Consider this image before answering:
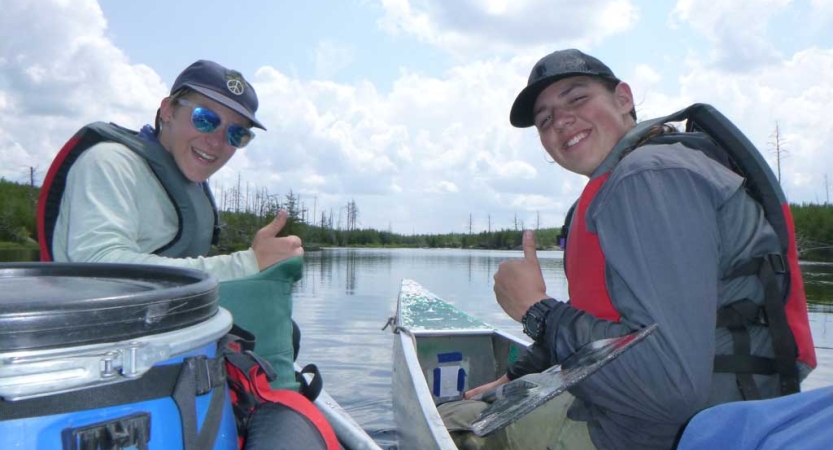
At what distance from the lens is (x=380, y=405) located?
7.86 meters

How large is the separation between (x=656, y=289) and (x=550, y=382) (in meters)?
0.53

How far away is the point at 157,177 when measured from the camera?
2.78 meters

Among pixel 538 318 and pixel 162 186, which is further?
pixel 162 186

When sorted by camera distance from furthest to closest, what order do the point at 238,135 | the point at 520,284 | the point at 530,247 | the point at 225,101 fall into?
the point at 238,135, the point at 225,101, the point at 530,247, the point at 520,284

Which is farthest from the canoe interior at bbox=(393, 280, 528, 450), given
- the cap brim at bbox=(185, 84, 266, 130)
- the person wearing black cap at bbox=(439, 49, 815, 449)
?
the cap brim at bbox=(185, 84, 266, 130)

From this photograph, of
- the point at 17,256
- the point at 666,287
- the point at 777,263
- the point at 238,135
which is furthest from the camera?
the point at 17,256

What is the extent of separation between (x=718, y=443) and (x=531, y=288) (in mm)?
1231

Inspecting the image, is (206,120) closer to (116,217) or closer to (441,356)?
(116,217)

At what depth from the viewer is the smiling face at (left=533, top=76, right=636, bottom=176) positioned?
2684 mm

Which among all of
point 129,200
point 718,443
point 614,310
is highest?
point 129,200

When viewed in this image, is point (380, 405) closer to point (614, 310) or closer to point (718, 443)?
point (614, 310)

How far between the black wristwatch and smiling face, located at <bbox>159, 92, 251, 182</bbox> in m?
1.90

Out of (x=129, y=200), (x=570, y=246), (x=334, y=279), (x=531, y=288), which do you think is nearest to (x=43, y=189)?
(x=129, y=200)

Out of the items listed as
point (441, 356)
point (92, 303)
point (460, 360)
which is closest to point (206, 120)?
point (92, 303)
